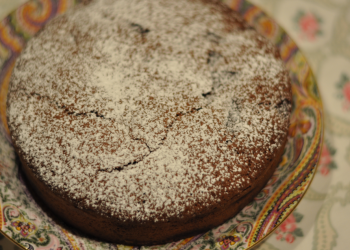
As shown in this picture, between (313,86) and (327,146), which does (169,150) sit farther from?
(327,146)

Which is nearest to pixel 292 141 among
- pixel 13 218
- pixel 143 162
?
pixel 143 162

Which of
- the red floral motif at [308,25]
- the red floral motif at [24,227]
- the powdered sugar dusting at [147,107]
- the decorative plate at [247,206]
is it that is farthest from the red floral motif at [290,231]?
the red floral motif at [308,25]

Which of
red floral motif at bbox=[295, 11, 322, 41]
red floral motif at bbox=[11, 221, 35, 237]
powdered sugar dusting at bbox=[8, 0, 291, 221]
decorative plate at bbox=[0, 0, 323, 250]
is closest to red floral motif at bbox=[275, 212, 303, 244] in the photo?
decorative plate at bbox=[0, 0, 323, 250]

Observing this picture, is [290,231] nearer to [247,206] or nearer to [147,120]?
[247,206]

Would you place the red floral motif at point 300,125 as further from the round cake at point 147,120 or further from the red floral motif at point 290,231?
the red floral motif at point 290,231

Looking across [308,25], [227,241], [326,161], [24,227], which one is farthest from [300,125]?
[24,227]

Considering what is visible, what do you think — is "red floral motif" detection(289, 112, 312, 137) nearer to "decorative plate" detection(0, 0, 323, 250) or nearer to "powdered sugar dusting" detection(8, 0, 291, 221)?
"decorative plate" detection(0, 0, 323, 250)
